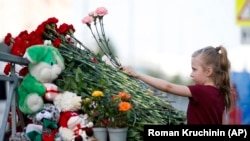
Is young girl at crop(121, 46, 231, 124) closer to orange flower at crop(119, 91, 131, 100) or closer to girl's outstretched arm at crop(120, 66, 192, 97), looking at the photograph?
girl's outstretched arm at crop(120, 66, 192, 97)

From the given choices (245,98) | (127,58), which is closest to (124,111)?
(127,58)

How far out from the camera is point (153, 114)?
8.41ft

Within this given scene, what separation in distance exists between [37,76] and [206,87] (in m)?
0.83

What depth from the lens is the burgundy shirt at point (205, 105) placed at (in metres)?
2.41

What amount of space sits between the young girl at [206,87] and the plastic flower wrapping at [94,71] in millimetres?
123

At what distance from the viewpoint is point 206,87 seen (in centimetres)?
243

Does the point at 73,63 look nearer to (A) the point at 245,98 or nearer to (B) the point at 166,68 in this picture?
(B) the point at 166,68

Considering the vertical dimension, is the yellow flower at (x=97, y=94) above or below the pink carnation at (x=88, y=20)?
below

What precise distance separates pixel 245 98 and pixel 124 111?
17.5 feet

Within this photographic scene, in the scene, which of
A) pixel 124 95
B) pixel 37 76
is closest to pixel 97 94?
pixel 124 95

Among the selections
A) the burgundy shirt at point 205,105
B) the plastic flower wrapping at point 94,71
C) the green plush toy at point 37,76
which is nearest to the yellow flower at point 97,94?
the plastic flower wrapping at point 94,71

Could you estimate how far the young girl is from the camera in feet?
7.92

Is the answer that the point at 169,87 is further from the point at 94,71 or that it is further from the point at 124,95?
the point at 94,71

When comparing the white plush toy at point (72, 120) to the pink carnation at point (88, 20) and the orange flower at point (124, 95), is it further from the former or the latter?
the pink carnation at point (88, 20)
